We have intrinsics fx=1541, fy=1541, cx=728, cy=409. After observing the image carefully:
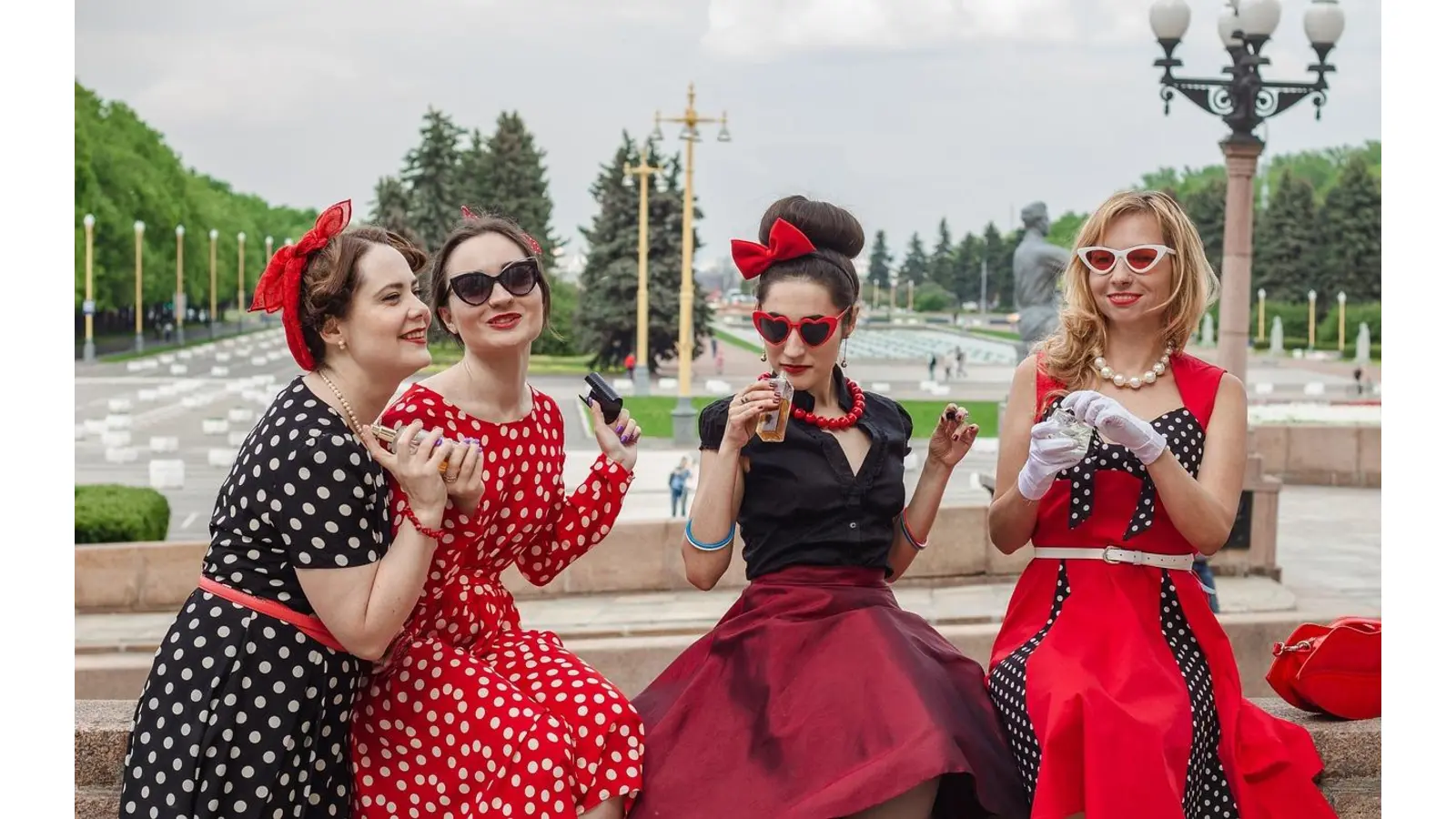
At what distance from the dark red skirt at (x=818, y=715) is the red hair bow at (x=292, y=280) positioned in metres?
1.32

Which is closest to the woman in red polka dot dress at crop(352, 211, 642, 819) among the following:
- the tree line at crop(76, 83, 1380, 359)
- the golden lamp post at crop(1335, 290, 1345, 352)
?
the tree line at crop(76, 83, 1380, 359)

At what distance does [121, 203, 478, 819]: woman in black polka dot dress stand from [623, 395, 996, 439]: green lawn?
2651cm

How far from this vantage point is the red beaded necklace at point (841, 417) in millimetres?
4309

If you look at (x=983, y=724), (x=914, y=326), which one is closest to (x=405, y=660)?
(x=983, y=724)

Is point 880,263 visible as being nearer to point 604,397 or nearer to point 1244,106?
point 1244,106

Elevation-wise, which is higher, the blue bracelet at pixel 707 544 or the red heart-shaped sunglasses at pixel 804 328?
the red heart-shaped sunglasses at pixel 804 328

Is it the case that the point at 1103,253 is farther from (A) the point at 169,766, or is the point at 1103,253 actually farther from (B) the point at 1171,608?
(A) the point at 169,766

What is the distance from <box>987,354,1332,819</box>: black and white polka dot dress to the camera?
375cm

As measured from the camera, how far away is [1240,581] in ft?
49.1

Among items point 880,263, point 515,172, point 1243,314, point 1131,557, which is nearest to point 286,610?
point 1131,557

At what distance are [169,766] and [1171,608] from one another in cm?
256

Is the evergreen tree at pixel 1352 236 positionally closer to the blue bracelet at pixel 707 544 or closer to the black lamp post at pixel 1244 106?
the black lamp post at pixel 1244 106

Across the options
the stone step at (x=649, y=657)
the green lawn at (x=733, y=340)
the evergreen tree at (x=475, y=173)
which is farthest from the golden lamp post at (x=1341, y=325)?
the stone step at (x=649, y=657)

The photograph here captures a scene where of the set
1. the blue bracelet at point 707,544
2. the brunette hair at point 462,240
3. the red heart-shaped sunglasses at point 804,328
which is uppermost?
the brunette hair at point 462,240
